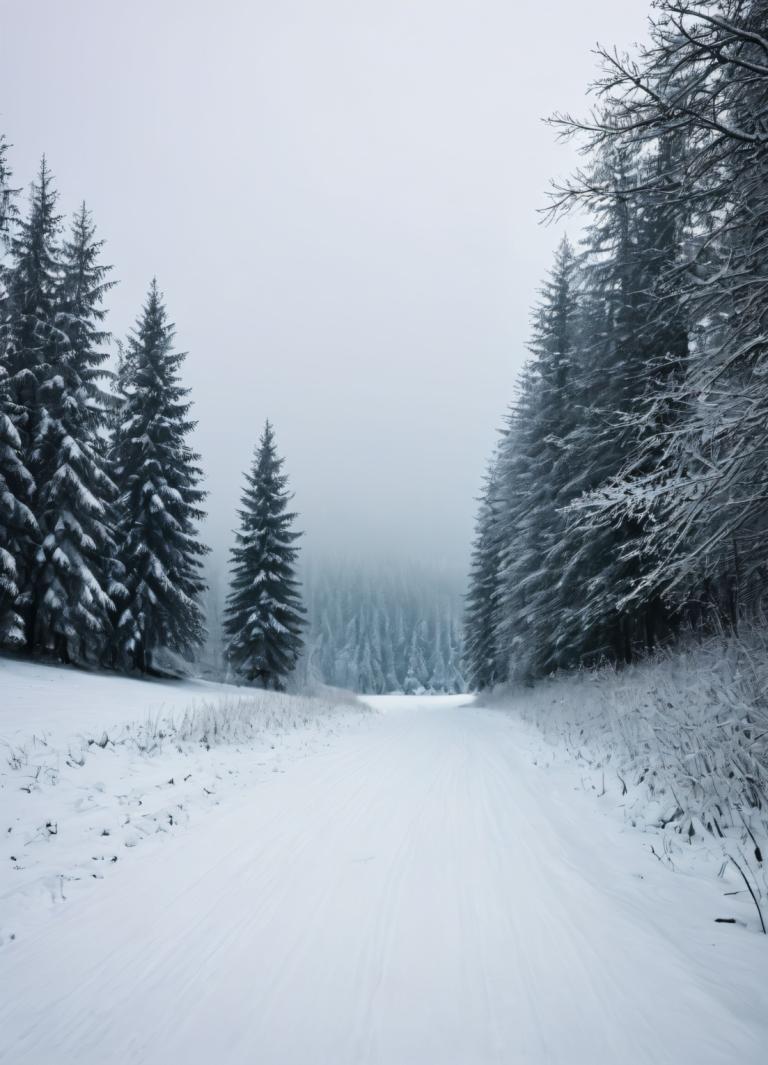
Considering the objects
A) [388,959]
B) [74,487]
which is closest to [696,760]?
[388,959]

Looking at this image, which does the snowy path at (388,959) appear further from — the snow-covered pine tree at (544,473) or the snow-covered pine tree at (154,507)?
the snow-covered pine tree at (154,507)

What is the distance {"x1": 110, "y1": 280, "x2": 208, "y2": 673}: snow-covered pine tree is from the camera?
1806 centimetres

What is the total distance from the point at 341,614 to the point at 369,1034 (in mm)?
82715

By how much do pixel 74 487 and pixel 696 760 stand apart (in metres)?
18.1

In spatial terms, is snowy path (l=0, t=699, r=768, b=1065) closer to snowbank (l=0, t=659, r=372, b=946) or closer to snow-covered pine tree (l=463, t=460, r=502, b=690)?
snowbank (l=0, t=659, r=372, b=946)

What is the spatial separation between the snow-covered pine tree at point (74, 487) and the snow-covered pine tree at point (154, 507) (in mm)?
907

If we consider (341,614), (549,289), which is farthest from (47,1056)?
(341,614)

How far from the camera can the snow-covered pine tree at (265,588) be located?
21953 millimetres

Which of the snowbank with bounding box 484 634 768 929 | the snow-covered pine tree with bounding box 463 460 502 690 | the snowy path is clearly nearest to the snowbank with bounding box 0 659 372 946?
the snowy path

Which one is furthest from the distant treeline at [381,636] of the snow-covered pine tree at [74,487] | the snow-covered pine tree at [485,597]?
the snow-covered pine tree at [74,487]

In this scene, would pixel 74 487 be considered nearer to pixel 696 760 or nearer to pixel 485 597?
pixel 696 760

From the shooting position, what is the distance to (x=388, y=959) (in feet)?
7.45

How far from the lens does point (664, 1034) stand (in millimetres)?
1759

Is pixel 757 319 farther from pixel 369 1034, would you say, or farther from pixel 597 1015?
pixel 369 1034
